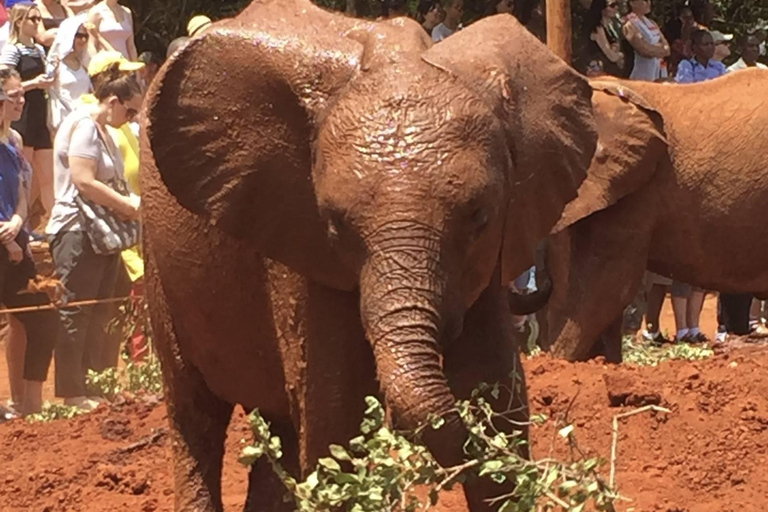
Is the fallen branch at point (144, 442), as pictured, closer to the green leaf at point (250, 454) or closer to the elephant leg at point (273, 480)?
the elephant leg at point (273, 480)

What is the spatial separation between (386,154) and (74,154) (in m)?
4.70

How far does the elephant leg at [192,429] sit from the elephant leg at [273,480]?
0.17 metres

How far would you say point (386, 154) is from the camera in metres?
4.23

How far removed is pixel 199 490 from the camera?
5.99 metres

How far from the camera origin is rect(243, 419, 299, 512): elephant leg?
6.10m

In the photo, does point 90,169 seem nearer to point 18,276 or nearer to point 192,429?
point 18,276

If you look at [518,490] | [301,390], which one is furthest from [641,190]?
[518,490]

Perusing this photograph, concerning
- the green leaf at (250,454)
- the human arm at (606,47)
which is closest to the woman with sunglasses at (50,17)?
the human arm at (606,47)

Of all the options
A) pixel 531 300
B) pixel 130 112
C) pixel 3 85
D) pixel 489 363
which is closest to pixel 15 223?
pixel 3 85

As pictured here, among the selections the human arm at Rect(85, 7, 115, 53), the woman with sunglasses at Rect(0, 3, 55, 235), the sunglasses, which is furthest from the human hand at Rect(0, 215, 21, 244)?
the human arm at Rect(85, 7, 115, 53)

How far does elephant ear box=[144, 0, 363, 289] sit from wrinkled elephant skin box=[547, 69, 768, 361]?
5718mm

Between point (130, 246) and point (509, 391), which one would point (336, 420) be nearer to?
point (509, 391)

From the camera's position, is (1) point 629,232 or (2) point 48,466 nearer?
(2) point 48,466

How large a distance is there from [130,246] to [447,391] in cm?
518
